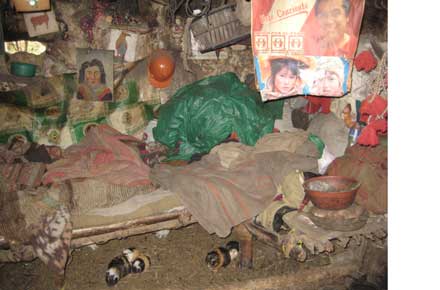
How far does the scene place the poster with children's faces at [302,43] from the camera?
243 centimetres

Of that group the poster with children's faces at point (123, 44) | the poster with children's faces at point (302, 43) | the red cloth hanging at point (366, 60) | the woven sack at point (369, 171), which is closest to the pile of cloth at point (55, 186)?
the poster with children's faces at point (123, 44)

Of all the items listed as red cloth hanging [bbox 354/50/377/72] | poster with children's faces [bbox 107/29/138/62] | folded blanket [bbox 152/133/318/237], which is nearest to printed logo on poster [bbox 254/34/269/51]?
red cloth hanging [bbox 354/50/377/72]

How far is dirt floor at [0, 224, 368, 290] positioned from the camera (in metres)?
3.42

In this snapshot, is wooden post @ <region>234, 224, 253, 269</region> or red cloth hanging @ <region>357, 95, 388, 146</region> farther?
wooden post @ <region>234, 224, 253, 269</region>

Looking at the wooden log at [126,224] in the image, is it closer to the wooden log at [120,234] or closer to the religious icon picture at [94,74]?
the wooden log at [120,234]

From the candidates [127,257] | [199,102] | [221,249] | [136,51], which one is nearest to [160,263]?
[127,257]

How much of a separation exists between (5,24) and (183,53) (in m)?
1.94

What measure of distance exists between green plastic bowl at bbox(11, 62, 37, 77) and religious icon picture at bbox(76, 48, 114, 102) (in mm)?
500

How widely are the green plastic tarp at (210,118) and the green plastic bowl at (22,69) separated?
1.47 meters

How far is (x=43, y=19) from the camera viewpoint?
4.09 meters

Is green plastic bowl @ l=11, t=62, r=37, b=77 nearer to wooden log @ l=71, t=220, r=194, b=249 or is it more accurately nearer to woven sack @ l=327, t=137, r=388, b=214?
wooden log @ l=71, t=220, r=194, b=249

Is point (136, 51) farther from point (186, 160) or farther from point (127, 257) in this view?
point (127, 257)

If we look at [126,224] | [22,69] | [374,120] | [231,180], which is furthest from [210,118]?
[22,69]

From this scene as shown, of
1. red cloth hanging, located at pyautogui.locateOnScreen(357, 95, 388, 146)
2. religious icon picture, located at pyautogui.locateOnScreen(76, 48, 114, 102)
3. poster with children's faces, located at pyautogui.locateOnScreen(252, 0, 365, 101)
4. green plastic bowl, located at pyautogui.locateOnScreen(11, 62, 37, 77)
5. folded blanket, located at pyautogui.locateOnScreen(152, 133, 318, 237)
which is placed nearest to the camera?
poster with children's faces, located at pyautogui.locateOnScreen(252, 0, 365, 101)
